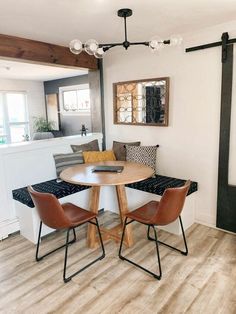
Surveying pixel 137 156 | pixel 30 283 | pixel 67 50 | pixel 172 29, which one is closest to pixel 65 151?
pixel 137 156

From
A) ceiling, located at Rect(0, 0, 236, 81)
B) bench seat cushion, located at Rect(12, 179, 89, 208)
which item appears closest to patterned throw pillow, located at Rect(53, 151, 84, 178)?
bench seat cushion, located at Rect(12, 179, 89, 208)

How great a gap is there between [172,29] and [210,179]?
175 centimetres

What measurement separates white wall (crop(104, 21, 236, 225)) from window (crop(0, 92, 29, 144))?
4093 millimetres

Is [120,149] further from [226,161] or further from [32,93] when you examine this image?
[32,93]

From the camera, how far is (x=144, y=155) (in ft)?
10.6

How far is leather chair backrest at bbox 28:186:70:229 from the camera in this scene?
6.48 ft

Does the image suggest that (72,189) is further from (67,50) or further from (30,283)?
(67,50)

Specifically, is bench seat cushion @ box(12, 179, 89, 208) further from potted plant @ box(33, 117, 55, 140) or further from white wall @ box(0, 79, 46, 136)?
white wall @ box(0, 79, 46, 136)

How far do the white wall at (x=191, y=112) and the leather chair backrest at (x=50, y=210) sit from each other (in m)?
1.71

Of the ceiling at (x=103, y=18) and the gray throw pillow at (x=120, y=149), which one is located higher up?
the ceiling at (x=103, y=18)

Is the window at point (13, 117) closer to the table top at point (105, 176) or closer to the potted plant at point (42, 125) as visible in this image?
the potted plant at point (42, 125)

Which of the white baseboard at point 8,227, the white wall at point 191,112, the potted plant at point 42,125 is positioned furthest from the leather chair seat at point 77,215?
the potted plant at point 42,125

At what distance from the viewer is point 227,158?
2.75 metres

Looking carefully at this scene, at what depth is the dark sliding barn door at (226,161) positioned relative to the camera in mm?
2633
